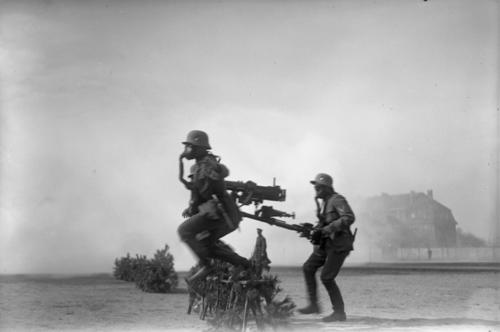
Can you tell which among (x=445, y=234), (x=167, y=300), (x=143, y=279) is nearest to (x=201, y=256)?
(x=167, y=300)

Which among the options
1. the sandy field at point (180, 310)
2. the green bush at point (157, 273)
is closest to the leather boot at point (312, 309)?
the sandy field at point (180, 310)

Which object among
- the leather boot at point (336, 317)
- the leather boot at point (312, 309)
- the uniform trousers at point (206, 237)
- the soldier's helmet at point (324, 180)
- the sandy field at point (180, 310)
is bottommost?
the sandy field at point (180, 310)

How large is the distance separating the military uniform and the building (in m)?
22.0

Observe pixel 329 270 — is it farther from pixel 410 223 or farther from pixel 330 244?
pixel 410 223

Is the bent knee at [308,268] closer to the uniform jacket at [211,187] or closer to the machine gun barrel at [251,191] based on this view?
the machine gun barrel at [251,191]

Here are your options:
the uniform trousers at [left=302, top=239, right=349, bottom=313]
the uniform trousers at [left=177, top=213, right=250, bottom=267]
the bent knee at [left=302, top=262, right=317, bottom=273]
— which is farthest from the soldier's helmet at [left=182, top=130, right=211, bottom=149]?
the bent knee at [left=302, top=262, right=317, bottom=273]

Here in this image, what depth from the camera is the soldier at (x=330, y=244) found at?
27.1 ft

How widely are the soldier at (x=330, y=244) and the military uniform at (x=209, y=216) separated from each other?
6.83ft

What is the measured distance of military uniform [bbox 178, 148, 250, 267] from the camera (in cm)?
648

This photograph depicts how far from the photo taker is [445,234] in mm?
33812

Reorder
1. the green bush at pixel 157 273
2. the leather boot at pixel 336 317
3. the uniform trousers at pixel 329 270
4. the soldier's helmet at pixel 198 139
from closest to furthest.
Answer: the soldier's helmet at pixel 198 139, the leather boot at pixel 336 317, the uniform trousers at pixel 329 270, the green bush at pixel 157 273

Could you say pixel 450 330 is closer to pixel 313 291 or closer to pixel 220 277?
pixel 313 291

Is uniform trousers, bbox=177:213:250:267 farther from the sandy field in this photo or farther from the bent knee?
the bent knee

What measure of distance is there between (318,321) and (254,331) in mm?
1780
